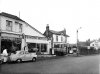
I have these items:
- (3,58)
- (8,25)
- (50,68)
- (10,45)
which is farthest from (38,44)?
(50,68)

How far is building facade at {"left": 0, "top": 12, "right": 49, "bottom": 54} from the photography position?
75.4 feet

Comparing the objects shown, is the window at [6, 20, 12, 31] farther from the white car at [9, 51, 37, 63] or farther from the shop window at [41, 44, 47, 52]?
the shop window at [41, 44, 47, 52]

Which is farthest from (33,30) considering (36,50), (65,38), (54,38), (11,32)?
(65,38)

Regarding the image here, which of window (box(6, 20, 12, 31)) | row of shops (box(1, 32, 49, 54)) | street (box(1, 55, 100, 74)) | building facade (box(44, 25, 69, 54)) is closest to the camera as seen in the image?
street (box(1, 55, 100, 74))

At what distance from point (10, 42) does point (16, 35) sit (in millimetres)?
1830

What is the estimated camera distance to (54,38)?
45.4 meters

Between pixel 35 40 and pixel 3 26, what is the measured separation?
27.1 ft

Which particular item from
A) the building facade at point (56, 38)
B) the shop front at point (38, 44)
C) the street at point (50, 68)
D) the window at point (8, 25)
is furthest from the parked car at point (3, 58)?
the building facade at point (56, 38)

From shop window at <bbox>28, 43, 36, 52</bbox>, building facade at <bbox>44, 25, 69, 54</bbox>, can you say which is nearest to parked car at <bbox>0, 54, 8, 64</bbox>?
shop window at <bbox>28, 43, 36, 52</bbox>

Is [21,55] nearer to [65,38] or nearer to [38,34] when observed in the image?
[38,34]

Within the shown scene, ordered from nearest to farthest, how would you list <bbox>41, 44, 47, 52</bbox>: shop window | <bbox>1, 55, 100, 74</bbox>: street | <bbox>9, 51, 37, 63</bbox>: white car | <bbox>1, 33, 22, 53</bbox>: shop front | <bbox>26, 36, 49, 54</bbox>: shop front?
<bbox>1, 55, 100, 74</bbox>: street
<bbox>9, 51, 37, 63</bbox>: white car
<bbox>1, 33, 22, 53</bbox>: shop front
<bbox>26, 36, 49, 54</bbox>: shop front
<bbox>41, 44, 47, 52</bbox>: shop window

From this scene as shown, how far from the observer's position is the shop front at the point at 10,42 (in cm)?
2261

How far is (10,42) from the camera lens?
78.6 ft

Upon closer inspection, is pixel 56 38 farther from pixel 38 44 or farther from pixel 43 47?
pixel 38 44
